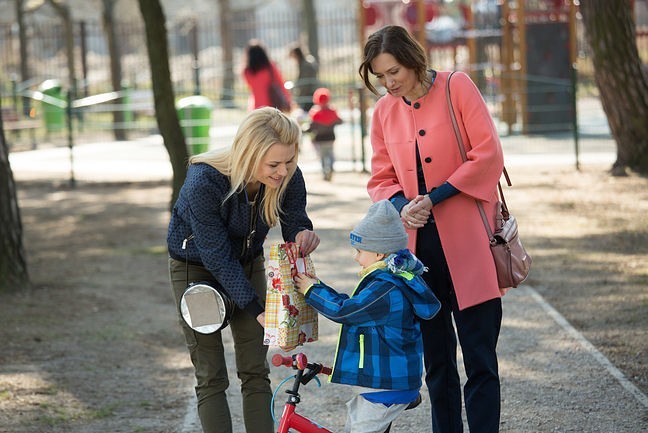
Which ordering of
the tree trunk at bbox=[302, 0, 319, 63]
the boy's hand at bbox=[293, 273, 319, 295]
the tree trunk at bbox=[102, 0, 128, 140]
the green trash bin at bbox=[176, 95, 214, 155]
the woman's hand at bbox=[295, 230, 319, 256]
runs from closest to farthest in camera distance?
the boy's hand at bbox=[293, 273, 319, 295] < the woman's hand at bbox=[295, 230, 319, 256] < the green trash bin at bbox=[176, 95, 214, 155] < the tree trunk at bbox=[102, 0, 128, 140] < the tree trunk at bbox=[302, 0, 319, 63]

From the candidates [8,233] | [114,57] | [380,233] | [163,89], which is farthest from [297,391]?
[114,57]

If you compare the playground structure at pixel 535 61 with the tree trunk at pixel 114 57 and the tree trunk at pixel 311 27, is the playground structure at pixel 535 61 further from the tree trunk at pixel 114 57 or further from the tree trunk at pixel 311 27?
the tree trunk at pixel 311 27

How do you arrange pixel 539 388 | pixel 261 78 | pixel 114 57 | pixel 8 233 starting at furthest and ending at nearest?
pixel 114 57, pixel 261 78, pixel 8 233, pixel 539 388

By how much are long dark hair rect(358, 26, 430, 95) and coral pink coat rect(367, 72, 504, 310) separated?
0.12 meters

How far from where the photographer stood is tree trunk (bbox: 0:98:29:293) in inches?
349

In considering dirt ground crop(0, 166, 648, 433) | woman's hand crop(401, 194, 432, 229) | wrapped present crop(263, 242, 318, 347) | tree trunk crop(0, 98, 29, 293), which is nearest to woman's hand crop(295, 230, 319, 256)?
wrapped present crop(263, 242, 318, 347)

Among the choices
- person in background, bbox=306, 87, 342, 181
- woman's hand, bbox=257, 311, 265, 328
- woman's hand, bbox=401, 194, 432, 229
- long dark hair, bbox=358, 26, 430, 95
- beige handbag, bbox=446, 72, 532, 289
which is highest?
long dark hair, bbox=358, 26, 430, 95

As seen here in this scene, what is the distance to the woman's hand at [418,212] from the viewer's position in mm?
4426

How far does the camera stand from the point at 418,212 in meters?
4.43

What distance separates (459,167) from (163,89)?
285 inches

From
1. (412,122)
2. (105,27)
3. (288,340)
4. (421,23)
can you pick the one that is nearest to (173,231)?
(288,340)

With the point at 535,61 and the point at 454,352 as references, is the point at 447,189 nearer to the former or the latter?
the point at 454,352

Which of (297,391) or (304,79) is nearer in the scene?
(297,391)

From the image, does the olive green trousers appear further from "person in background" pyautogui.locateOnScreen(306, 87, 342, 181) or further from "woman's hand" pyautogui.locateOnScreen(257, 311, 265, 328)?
"person in background" pyautogui.locateOnScreen(306, 87, 342, 181)
